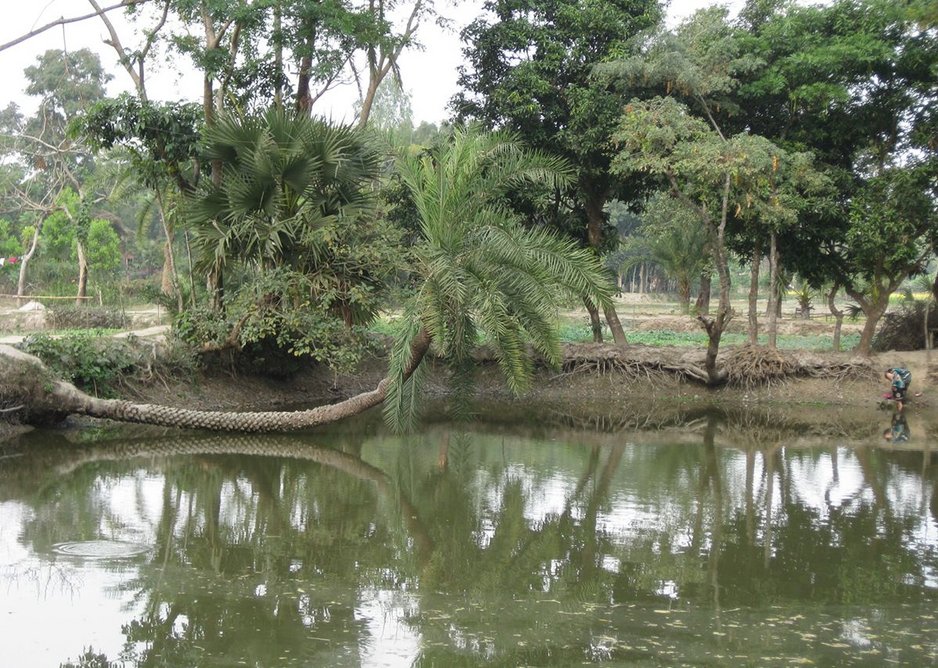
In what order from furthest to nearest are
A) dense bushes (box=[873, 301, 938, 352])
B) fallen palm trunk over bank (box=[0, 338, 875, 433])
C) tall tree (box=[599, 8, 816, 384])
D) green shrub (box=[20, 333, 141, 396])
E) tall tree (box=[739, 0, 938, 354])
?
dense bushes (box=[873, 301, 938, 352]), tall tree (box=[739, 0, 938, 354]), tall tree (box=[599, 8, 816, 384]), green shrub (box=[20, 333, 141, 396]), fallen palm trunk over bank (box=[0, 338, 875, 433])

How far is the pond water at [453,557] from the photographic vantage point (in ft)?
18.5

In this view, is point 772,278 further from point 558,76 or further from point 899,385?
point 558,76

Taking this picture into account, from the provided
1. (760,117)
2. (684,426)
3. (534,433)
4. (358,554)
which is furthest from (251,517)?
(760,117)

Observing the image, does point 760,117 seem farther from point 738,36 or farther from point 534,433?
point 534,433

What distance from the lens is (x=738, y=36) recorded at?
19.4 metres

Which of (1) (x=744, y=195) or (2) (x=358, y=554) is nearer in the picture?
(2) (x=358, y=554)

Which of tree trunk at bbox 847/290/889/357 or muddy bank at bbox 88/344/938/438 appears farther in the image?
tree trunk at bbox 847/290/889/357

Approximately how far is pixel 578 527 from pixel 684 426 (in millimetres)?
8112

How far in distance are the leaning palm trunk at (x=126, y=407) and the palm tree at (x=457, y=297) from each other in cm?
1

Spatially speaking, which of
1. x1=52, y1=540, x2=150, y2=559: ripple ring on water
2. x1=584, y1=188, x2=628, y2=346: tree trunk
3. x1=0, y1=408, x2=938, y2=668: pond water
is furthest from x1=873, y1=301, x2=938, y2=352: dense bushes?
x1=52, y1=540, x2=150, y2=559: ripple ring on water

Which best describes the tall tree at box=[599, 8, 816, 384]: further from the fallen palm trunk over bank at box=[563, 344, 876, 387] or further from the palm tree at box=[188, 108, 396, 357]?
the palm tree at box=[188, 108, 396, 357]

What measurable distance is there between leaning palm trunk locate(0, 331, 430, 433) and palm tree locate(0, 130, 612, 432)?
0.05 ft

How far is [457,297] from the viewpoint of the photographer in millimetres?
11828

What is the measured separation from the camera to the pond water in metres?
5.65
